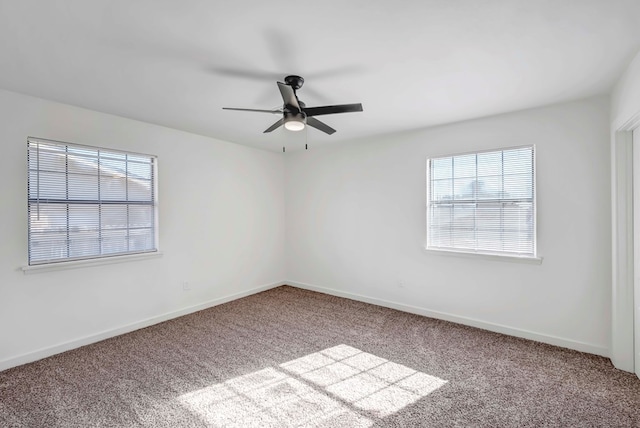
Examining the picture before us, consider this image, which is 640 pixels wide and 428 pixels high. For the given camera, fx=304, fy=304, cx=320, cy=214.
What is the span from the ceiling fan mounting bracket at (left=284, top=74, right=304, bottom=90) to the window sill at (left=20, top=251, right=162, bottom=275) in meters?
2.74

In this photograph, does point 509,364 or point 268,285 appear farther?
point 268,285

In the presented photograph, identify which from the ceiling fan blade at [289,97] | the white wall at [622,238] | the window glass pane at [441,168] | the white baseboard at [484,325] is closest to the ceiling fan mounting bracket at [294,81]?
the ceiling fan blade at [289,97]

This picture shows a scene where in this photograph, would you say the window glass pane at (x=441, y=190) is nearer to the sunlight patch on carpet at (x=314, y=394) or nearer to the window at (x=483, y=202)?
the window at (x=483, y=202)

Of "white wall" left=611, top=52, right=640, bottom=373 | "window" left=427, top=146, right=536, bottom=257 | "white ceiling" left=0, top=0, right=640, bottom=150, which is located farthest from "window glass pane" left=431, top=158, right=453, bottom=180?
"white wall" left=611, top=52, right=640, bottom=373

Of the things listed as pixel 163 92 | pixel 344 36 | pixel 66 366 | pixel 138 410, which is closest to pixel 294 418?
pixel 138 410

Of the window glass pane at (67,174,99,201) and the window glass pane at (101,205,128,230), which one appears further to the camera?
the window glass pane at (101,205,128,230)

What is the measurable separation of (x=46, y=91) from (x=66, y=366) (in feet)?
8.21

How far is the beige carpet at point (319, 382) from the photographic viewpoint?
2.08 m

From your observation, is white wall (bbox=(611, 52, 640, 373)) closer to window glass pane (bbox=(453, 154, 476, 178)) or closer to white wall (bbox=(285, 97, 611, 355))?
white wall (bbox=(285, 97, 611, 355))

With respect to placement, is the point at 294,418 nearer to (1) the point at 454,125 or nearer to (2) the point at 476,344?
(2) the point at 476,344

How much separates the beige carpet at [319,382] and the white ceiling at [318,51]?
2.49 m

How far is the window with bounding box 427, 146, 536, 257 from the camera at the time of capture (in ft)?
11.0

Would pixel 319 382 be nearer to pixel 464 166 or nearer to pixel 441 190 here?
pixel 441 190

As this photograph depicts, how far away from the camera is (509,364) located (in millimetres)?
2771
